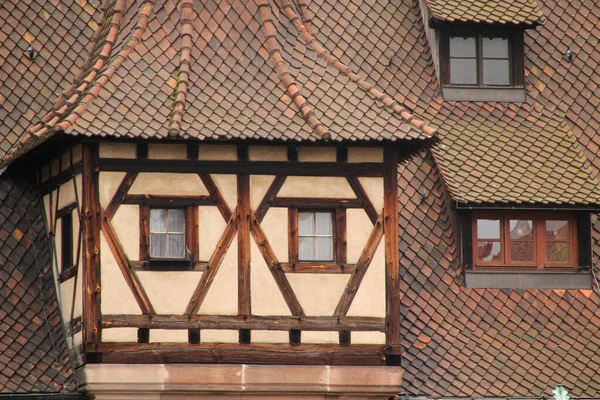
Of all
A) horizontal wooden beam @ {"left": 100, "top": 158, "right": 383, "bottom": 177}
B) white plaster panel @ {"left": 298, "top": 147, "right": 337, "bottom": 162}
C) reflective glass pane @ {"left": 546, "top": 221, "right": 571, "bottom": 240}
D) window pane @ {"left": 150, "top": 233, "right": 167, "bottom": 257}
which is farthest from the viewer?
reflective glass pane @ {"left": 546, "top": 221, "right": 571, "bottom": 240}

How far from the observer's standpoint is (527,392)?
23.0 metres

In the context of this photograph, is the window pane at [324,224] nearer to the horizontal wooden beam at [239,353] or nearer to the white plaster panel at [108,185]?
the horizontal wooden beam at [239,353]

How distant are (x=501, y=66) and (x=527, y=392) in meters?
4.98

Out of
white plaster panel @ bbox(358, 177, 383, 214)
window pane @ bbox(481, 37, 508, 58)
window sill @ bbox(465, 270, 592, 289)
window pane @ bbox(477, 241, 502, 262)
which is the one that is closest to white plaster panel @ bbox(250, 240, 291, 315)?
white plaster panel @ bbox(358, 177, 383, 214)

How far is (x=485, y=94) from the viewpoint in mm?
25734

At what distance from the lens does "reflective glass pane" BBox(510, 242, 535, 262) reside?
2434 centimetres

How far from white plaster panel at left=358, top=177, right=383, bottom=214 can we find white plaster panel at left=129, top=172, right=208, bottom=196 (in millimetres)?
1926

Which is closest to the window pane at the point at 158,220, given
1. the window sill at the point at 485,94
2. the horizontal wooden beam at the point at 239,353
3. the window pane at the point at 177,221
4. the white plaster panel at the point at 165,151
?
the window pane at the point at 177,221

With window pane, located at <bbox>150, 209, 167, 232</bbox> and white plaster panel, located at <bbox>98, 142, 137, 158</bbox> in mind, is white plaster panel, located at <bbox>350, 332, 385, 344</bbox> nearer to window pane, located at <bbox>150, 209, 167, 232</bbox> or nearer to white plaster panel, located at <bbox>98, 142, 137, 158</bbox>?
window pane, located at <bbox>150, 209, 167, 232</bbox>

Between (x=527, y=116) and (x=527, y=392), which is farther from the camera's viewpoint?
(x=527, y=116)

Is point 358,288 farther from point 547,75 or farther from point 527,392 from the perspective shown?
point 547,75

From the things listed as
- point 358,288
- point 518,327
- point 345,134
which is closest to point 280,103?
point 345,134

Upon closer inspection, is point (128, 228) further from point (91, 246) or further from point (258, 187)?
point (258, 187)

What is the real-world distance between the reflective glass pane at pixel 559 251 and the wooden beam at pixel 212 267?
4380 millimetres
